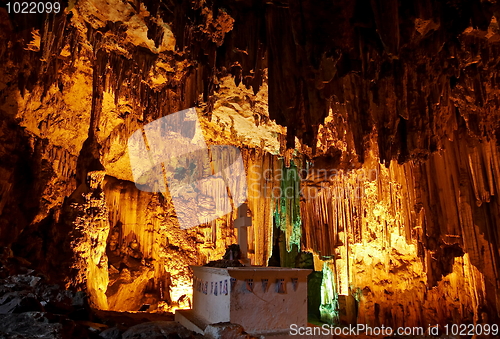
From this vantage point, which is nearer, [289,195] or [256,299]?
[256,299]

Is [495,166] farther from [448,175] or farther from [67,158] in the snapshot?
[67,158]

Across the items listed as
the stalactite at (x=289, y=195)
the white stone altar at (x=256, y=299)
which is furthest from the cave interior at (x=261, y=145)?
the white stone altar at (x=256, y=299)

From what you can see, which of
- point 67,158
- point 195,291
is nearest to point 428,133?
point 195,291

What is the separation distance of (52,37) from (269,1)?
361cm

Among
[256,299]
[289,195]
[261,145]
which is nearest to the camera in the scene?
[256,299]

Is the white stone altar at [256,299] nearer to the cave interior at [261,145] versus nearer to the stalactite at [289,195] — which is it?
the cave interior at [261,145]

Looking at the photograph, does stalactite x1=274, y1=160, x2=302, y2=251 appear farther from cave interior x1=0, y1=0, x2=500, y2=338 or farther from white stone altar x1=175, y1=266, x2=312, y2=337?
white stone altar x1=175, y1=266, x2=312, y2=337

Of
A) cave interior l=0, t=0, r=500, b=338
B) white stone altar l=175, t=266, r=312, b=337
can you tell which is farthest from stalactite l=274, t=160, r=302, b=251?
white stone altar l=175, t=266, r=312, b=337

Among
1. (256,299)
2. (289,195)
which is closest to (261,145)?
(289,195)

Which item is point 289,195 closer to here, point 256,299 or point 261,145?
point 261,145

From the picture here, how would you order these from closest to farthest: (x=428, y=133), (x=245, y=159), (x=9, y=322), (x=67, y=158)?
(x=9, y=322), (x=428, y=133), (x=67, y=158), (x=245, y=159)

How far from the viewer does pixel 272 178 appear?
1218 centimetres

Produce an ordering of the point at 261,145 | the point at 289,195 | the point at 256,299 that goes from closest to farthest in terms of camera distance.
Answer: the point at 256,299
the point at 261,145
the point at 289,195

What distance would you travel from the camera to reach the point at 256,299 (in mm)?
6031
